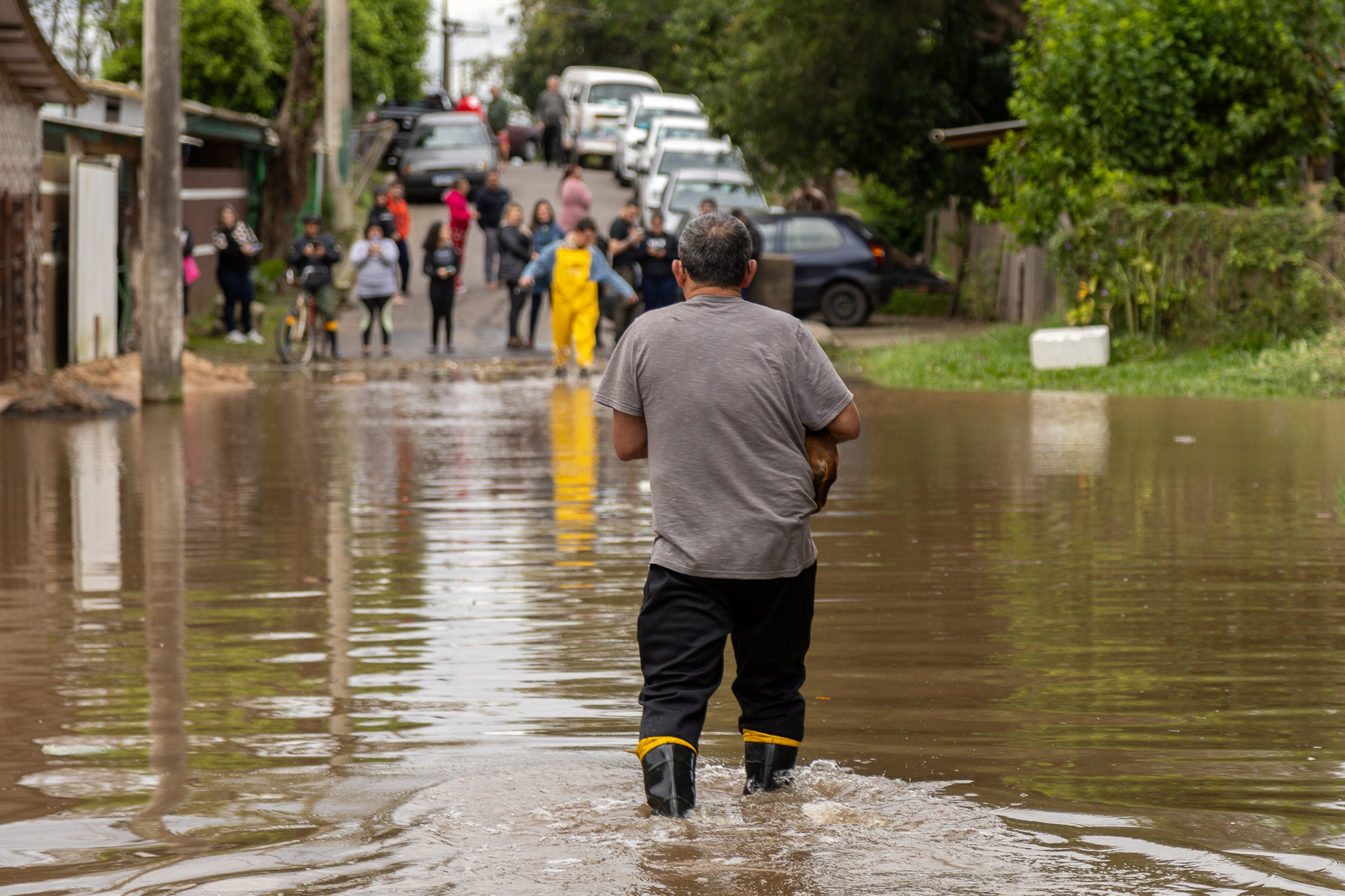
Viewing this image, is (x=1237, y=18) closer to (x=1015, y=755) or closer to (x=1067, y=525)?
(x=1067, y=525)

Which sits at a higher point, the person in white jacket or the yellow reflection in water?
the person in white jacket

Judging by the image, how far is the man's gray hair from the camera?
14.9ft

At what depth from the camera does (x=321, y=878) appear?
13.3 ft

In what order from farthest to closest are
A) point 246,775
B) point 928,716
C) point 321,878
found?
point 928,716, point 246,775, point 321,878

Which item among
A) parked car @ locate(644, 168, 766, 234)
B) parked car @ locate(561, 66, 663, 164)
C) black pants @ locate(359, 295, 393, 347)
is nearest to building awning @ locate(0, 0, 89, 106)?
black pants @ locate(359, 295, 393, 347)

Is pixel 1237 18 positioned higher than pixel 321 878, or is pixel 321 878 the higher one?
pixel 1237 18

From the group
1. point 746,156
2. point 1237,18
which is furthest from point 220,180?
point 1237,18

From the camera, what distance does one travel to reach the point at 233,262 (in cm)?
2188

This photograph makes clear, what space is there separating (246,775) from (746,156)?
22.6 metres

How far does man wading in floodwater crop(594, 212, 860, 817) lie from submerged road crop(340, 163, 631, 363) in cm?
1632

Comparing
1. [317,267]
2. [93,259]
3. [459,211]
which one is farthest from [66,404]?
[459,211]

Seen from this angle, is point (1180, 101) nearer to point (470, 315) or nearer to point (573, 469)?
point (573, 469)

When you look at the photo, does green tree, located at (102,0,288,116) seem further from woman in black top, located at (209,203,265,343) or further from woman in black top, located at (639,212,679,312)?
woman in black top, located at (639,212,679,312)

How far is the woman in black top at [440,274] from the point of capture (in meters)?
21.0
